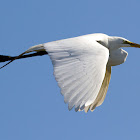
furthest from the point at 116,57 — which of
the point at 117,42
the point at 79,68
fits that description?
the point at 79,68

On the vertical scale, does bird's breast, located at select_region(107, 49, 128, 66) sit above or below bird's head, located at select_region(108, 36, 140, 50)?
below

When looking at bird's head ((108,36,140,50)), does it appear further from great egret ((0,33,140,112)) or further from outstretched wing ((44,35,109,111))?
outstretched wing ((44,35,109,111))

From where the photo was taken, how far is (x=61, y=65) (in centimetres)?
494

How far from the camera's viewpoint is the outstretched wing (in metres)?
4.53

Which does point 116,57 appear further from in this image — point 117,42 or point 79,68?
point 79,68

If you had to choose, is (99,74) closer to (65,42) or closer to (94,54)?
(94,54)

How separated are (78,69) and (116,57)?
2.71 meters

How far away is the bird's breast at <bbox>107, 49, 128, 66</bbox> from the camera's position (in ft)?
24.8

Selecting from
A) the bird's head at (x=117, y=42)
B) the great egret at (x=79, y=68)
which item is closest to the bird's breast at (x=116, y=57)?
the bird's head at (x=117, y=42)

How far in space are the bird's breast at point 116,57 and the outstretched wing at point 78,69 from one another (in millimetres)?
1677

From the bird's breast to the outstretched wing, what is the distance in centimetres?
168

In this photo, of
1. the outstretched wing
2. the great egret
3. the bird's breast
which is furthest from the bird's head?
the outstretched wing

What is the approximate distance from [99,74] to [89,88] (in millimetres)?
334

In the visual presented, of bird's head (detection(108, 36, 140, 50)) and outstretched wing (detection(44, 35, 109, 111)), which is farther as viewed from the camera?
bird's head (detection(108, 36, 140, 50))
